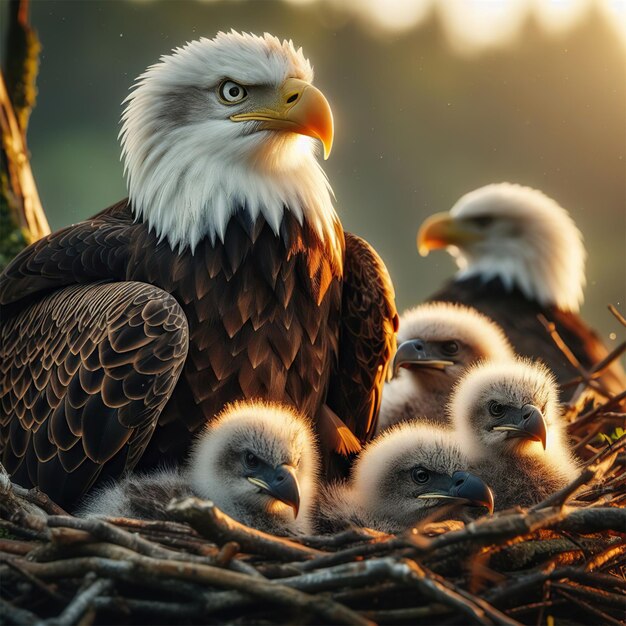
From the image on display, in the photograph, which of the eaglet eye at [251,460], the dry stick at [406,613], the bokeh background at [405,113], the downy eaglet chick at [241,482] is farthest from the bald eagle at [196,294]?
the bokeh background at [405,113]

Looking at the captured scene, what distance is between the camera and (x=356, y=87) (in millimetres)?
16344

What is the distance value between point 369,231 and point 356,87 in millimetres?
2590

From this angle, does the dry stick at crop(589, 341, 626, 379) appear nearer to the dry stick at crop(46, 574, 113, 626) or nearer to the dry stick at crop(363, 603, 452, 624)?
the dry stick at crop(363, 603, 452, 624)

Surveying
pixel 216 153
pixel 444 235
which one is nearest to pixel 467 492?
pixel 216 153

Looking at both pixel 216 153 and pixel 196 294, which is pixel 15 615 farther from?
pixel 216 153

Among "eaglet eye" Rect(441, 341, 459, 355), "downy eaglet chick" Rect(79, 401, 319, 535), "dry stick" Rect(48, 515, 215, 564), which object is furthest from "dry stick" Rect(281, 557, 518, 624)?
"eaglet eye" Rect(441, 341, 459, 355)

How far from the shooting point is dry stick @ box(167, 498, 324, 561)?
2617 millimetres

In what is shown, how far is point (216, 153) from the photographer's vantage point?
12.9 ft

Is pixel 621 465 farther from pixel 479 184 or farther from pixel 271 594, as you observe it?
pixel 479 184

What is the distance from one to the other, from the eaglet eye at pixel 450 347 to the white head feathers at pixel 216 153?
872mm

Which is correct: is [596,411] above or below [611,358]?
below

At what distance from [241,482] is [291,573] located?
2.25 ft

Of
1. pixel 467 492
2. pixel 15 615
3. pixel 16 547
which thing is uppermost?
pixel 467 492

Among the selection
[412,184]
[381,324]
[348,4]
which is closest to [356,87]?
[412,184]
